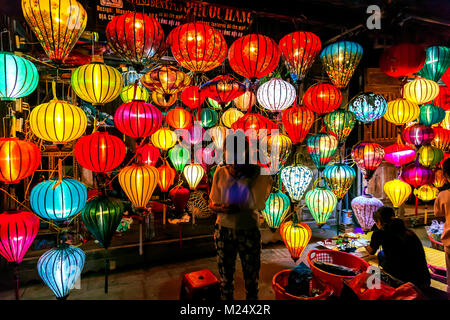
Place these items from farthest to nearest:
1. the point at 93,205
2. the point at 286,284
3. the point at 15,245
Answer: the point at 286,284 → the point at 93,205 → the point at 15,245

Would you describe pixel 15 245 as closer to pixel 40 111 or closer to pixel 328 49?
pixel 40 111

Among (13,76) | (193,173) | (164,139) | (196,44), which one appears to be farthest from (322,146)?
(13,76)

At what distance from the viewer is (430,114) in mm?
4828

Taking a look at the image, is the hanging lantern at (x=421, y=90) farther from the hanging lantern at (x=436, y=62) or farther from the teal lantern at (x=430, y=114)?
the teal lantern at (x=430, y=114)

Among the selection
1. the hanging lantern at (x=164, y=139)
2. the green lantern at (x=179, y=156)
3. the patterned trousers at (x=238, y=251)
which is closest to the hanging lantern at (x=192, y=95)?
the hanging lantern at (x=164, y=139)

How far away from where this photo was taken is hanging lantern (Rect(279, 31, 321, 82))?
11.0 ft

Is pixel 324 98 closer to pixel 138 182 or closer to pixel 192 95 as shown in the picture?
pixel 192 95

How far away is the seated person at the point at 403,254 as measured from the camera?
3.10m

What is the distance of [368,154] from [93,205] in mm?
3993

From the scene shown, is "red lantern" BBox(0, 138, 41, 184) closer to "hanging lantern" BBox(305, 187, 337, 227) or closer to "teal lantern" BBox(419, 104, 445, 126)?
"hanging lantern" BBox(305, 187, 337, 227)

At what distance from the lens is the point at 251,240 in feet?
8.50

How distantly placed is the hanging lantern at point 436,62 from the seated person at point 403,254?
2.62 meters

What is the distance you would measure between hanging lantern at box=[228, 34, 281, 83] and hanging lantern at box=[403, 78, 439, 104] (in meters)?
2.91

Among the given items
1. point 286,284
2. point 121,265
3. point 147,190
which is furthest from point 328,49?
point 121,265
